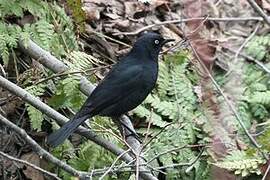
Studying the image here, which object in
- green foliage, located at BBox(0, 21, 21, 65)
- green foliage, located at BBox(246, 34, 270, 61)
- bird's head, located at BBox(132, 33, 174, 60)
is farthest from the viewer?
green foliage, located at BBox(246, 34, 270, 61)

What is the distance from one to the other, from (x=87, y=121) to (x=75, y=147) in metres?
0.40

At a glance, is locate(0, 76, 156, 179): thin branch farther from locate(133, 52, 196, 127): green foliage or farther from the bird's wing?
locate(133, 52, 196, 127): green foliage

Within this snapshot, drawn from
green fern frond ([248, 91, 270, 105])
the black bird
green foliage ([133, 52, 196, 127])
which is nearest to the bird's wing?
the black bird

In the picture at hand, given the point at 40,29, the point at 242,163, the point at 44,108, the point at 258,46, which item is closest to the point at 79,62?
the point at 40,29

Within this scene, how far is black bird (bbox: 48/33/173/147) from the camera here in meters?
4.22

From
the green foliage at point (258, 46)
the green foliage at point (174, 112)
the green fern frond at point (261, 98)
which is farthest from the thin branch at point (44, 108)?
the green foliage at point (258, 46)

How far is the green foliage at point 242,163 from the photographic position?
429 cm

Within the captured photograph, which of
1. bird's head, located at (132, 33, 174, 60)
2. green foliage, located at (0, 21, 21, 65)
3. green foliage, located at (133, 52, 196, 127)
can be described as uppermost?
green foliage, located at (0, 21, 21, 65)

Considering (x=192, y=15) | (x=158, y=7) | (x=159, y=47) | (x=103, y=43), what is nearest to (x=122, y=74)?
(x=159, y=47)

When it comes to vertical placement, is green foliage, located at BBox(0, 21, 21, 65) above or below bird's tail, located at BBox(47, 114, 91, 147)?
above

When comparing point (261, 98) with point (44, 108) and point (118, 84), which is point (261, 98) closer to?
point (118, 84)

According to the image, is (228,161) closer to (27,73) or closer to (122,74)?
(122,74)

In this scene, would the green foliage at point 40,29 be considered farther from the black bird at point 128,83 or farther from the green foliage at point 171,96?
the green foliage at point 171,96

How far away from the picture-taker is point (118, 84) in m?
4.49
